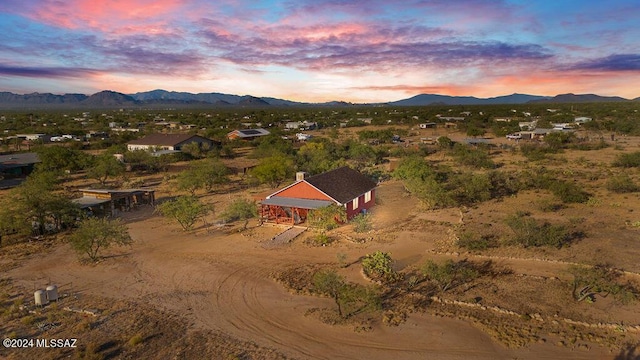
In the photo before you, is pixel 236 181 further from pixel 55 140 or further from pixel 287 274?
pixel 55 140

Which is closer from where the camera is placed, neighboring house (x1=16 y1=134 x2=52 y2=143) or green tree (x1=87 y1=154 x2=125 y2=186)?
green tree (x1=87 y1=154 x2=125 y2=186)

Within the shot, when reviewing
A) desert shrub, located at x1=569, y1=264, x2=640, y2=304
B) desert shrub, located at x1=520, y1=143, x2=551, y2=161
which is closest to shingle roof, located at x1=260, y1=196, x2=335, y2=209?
desert shrub, located at x1=569, y1=264, x2=640, y2=304

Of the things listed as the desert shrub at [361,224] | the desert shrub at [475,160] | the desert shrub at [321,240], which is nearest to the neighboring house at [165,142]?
the desert shrub at [475,160]

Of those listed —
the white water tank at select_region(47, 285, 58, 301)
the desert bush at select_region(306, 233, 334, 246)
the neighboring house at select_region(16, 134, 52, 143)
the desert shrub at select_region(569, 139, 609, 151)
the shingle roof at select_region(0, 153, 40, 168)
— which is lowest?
the white water tank at select_region(47, 285, 58, 301)

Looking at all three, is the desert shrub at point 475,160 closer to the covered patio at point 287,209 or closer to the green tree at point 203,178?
the green tree at point 203,178

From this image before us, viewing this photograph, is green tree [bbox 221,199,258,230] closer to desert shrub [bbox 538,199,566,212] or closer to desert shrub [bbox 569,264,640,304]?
desert shrub [bbox 569,264,640,304]

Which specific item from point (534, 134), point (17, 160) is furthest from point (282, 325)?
point (534, 134)
